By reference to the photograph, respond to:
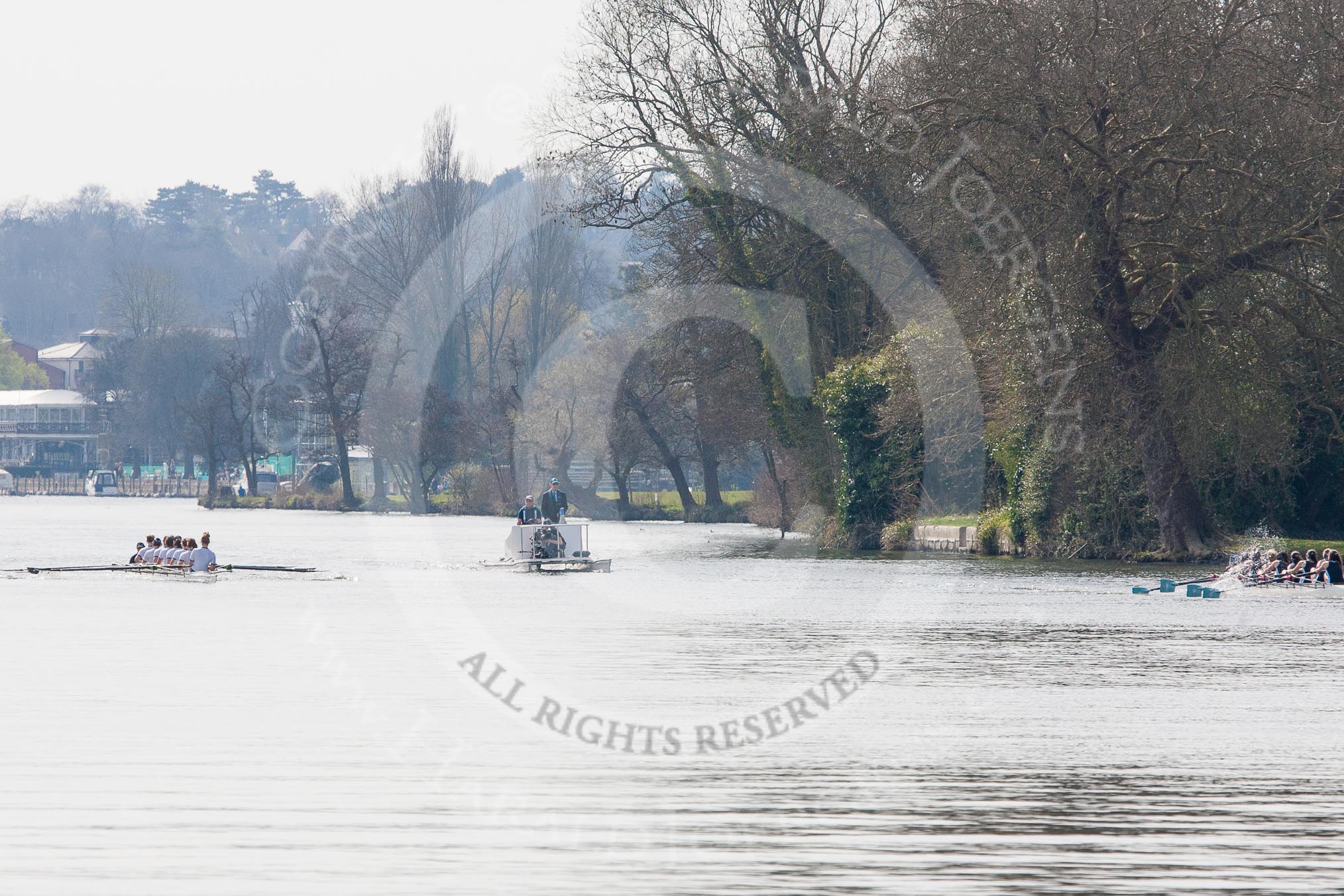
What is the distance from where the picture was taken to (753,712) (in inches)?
595

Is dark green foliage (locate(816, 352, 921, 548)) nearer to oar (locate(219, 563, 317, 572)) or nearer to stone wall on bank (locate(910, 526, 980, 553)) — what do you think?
stone wall on bank (locate(910, 526, 980, 553))

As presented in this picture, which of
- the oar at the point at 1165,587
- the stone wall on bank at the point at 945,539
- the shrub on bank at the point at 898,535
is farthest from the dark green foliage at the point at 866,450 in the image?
the oar at the point at 1165,587

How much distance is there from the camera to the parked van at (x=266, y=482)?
113 m

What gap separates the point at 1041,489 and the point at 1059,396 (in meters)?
4.85

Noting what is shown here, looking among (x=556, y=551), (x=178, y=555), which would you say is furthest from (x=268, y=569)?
(x=556, y=551)

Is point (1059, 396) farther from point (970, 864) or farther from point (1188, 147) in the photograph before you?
point (970, 864)

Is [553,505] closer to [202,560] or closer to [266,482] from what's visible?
[202,560]

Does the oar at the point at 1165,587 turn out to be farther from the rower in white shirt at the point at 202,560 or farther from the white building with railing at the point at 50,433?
the white building with railing at the point at 50,433

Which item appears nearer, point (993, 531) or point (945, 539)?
point (993, 531)

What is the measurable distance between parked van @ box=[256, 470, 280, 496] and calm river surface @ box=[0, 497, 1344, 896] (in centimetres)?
8736

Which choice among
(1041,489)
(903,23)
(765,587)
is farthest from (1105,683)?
(903,23)

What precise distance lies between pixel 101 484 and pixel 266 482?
53.4 feet

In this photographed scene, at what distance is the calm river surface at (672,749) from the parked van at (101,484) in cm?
10313

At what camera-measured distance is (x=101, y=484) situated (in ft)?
415
